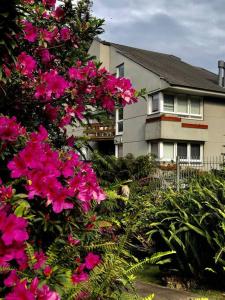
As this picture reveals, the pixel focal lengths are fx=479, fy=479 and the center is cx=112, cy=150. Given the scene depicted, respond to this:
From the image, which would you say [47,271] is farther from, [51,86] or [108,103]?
[108,103]

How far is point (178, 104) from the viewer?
2945 cm

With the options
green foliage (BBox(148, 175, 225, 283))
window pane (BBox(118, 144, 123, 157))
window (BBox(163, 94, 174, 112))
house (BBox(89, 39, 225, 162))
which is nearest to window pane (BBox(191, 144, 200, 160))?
house (BBox(89, 39, 225, 162))

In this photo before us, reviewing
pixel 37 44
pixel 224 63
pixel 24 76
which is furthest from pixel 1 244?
pixel 224 63

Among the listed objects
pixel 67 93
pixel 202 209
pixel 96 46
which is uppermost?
pixel 96 46

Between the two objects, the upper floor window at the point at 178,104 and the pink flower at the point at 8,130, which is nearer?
the pink flower at the point at 8,130

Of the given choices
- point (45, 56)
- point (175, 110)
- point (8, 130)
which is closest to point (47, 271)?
point (8, 130)

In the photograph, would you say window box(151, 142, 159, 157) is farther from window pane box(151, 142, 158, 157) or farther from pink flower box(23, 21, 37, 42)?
pink flower box(23, 21, 37, 42)

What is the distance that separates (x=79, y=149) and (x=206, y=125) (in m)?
26.4

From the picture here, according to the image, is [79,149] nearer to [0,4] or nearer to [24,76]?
[24,76]

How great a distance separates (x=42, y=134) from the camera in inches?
107

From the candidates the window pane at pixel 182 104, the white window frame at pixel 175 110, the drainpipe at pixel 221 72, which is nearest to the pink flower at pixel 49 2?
the white window frame at pixel 175 110

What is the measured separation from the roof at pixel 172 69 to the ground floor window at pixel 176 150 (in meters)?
3.60

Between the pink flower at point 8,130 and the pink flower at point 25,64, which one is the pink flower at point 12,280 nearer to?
the pink flower at point 8,130

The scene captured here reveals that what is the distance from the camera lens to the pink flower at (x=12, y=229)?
6.71ft
